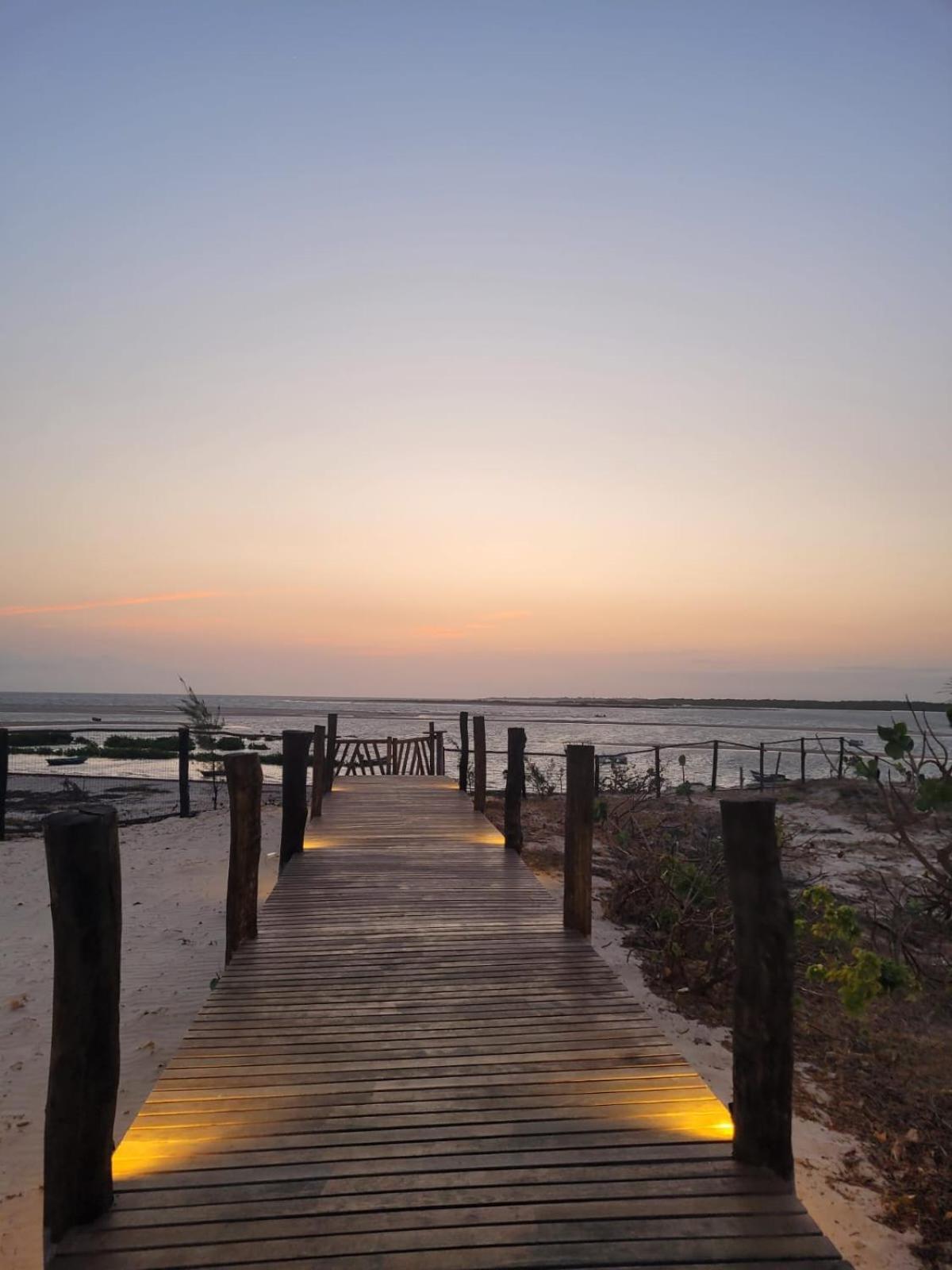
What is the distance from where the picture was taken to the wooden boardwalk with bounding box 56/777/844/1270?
2504mm

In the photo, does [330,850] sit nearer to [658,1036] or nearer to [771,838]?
[658,1036]

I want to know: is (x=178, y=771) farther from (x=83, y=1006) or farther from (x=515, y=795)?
(x=83, y=1006)

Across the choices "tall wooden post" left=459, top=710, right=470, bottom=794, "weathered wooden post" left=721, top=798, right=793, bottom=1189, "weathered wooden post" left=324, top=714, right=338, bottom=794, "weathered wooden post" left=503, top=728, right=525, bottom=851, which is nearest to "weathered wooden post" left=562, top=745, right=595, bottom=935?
"weathered wooden post" left=503, top=728, right=525, bottom=851

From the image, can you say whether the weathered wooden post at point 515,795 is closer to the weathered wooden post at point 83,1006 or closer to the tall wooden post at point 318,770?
the tall wooden post at point 318,770

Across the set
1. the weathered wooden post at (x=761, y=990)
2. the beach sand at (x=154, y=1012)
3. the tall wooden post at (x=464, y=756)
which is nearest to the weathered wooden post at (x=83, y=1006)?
the beach sand at (x=154, y=1012)

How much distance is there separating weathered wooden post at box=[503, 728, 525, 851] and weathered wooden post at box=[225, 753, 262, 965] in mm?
3465

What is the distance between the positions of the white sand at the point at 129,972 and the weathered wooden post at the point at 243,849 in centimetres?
129

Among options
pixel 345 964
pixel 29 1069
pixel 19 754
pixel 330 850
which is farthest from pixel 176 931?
pixel 19 754

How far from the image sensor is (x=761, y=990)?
2.98 m

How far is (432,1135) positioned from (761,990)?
1392 mm

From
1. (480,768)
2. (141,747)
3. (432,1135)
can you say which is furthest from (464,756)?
(141,747)

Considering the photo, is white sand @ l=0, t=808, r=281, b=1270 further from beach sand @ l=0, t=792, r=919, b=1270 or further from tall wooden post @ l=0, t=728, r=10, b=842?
tall wooden post @ l=0, t=728, r=10, b=842

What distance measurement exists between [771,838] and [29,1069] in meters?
5.70

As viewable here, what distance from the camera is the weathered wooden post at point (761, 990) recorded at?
2924 mm
